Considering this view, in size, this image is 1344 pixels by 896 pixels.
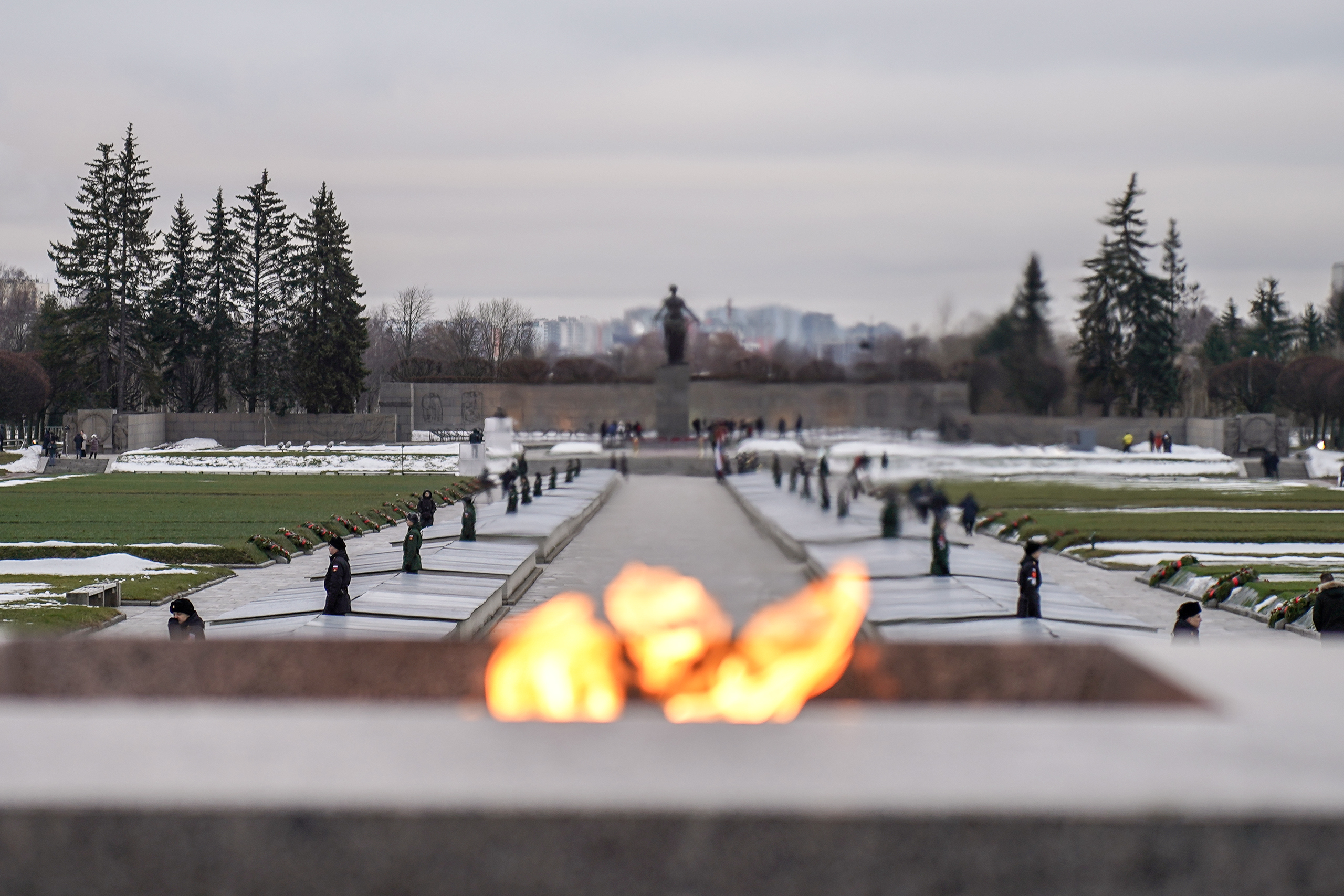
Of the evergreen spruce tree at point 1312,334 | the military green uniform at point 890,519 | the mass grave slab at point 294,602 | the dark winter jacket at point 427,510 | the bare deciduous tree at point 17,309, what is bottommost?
the mass grave slab at point 294,602

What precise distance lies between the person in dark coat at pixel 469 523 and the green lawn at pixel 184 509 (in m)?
5.66

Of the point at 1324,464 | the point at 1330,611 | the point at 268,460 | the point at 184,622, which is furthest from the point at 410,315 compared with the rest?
the point at 1324,464

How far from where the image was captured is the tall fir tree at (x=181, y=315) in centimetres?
3906

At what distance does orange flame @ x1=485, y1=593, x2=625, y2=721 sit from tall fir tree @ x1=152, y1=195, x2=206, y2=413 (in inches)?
1506

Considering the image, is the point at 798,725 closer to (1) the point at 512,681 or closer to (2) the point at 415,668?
(1) the point at 512,681

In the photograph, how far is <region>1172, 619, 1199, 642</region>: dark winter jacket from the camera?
7.74m

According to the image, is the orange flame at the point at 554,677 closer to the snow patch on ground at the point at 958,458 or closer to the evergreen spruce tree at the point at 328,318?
the snow patch on ground at the point at 958,458

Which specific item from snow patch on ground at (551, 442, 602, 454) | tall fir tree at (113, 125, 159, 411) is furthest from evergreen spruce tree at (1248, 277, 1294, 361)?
tall fir tree at (113, 125, 159, 411)

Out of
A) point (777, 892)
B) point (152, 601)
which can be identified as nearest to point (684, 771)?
point (777, 892)

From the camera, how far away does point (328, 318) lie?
76.3ft

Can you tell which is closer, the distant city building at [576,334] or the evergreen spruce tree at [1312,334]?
the distant city building at [576,334]

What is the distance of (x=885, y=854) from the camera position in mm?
2199

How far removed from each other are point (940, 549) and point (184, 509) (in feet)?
58.4

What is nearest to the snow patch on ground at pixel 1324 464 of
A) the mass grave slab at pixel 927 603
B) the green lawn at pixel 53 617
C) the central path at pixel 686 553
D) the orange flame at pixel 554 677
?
the central path at pixel 686 553
